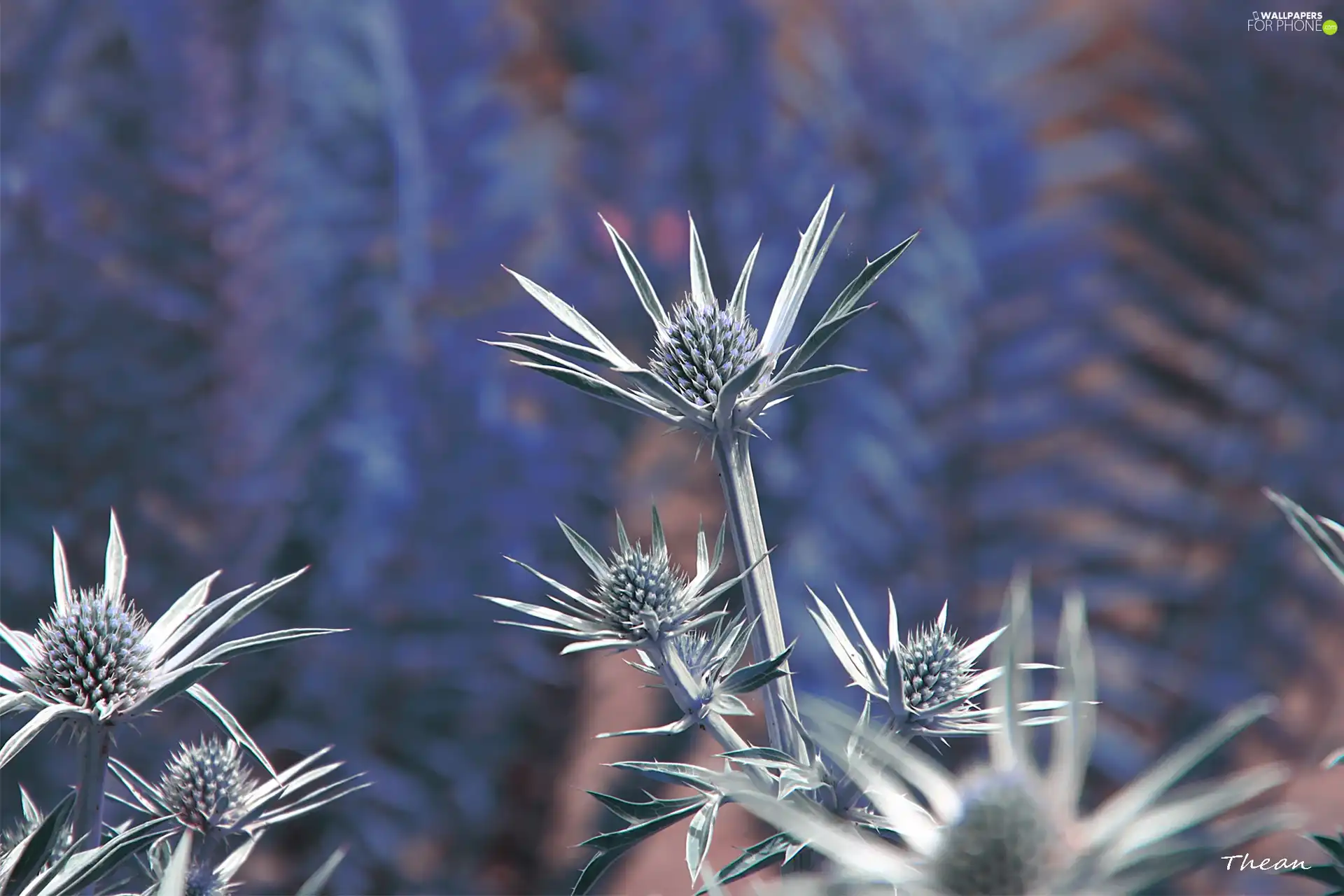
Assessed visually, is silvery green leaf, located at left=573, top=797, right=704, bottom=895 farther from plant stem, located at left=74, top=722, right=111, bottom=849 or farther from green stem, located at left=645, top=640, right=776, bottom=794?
plant stem, located at left=74, top=722, right=111, bottom=849

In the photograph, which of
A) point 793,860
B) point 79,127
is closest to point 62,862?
point 793,860

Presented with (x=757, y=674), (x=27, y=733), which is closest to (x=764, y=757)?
(x=757, y=674)

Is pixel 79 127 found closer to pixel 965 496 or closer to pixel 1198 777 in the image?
pixel 965 496

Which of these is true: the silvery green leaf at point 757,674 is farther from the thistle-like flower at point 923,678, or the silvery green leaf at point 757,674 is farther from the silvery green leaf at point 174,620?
the silvery green leaf at point 174,620

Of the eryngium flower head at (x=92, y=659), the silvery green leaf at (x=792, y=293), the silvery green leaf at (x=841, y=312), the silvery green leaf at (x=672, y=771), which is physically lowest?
the silvery green leaf at (x=672, y=771)

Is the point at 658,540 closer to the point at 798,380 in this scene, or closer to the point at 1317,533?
the point at 798,380

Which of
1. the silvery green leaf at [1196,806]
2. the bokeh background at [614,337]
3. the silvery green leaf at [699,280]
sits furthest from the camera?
the bokeh background at [614,337]

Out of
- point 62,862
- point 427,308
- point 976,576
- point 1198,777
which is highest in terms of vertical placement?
point 427,308

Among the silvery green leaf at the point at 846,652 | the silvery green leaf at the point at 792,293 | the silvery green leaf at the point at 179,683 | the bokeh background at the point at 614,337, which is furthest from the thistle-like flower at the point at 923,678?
the bokeh background at the point at 614,337
